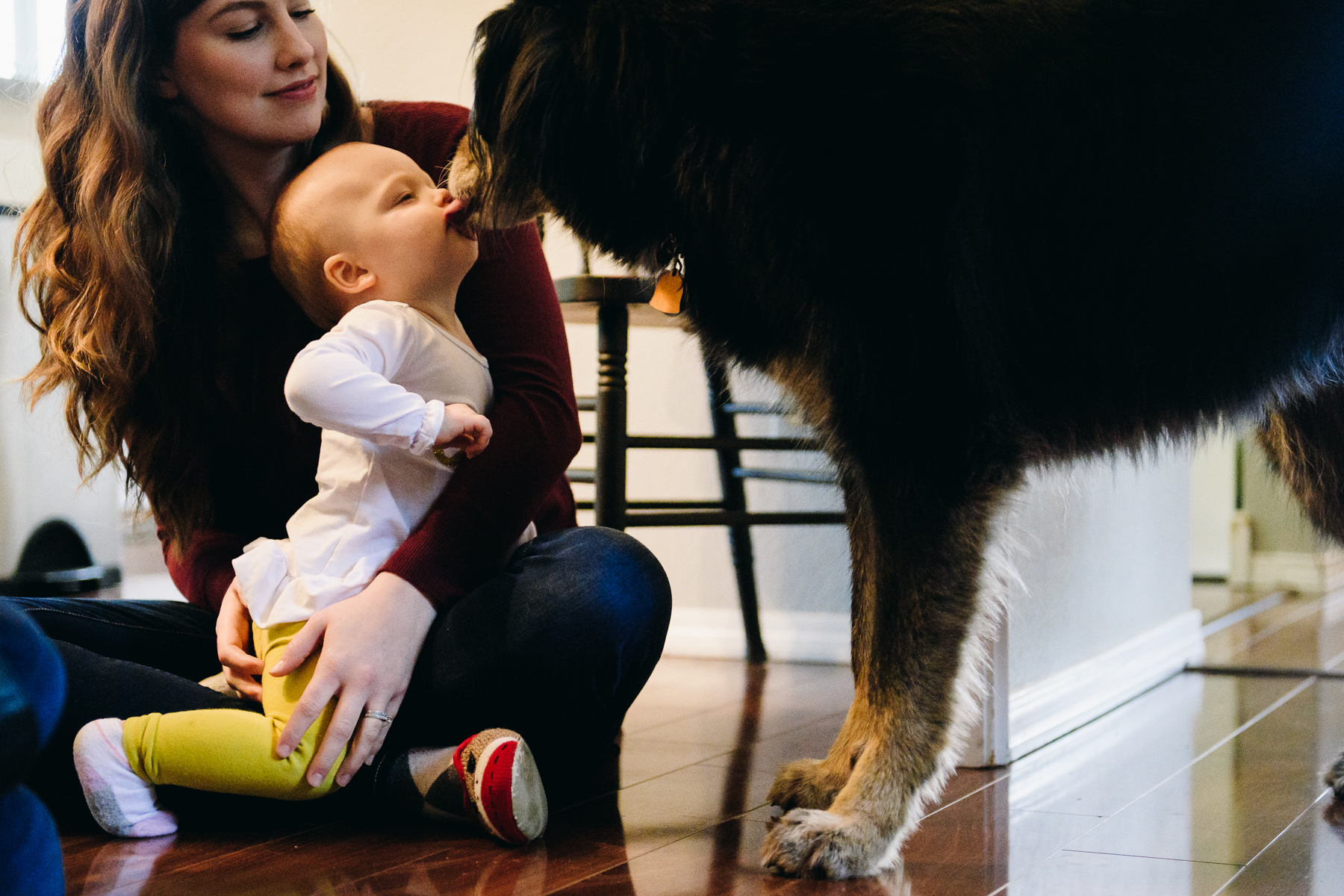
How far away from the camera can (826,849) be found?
3.62ft

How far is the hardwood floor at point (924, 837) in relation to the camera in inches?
42.7

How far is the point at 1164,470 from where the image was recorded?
7.41ft

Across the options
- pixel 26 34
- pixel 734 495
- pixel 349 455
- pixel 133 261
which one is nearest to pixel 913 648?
pixel 349 455

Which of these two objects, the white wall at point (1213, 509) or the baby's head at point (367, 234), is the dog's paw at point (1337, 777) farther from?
the white wall at point (1213, 509)

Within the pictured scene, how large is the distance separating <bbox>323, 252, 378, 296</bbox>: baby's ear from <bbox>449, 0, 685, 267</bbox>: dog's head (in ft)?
0.49

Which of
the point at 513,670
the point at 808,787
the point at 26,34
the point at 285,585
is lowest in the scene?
the point at 808,787

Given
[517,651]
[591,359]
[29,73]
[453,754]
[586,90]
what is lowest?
[453,754]

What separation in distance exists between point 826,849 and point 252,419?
0.87 metres

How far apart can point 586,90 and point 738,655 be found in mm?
1666

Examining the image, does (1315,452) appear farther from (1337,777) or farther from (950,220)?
(950,220)

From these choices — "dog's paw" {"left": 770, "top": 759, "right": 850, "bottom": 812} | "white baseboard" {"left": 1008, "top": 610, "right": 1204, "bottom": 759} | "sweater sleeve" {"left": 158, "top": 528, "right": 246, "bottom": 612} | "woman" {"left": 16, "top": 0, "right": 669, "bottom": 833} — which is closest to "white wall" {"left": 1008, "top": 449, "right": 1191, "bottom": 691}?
"white baseboard" {"left": 1008, "top": 610, "right": 1204, "bottom": 759}

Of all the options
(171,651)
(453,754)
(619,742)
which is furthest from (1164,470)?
(171,651)

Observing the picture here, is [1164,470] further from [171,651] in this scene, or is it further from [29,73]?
[29,73]

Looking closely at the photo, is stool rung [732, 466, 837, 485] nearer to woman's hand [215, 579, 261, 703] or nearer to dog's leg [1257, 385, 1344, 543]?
dog's leg [1257, 385, 1344, 543]
